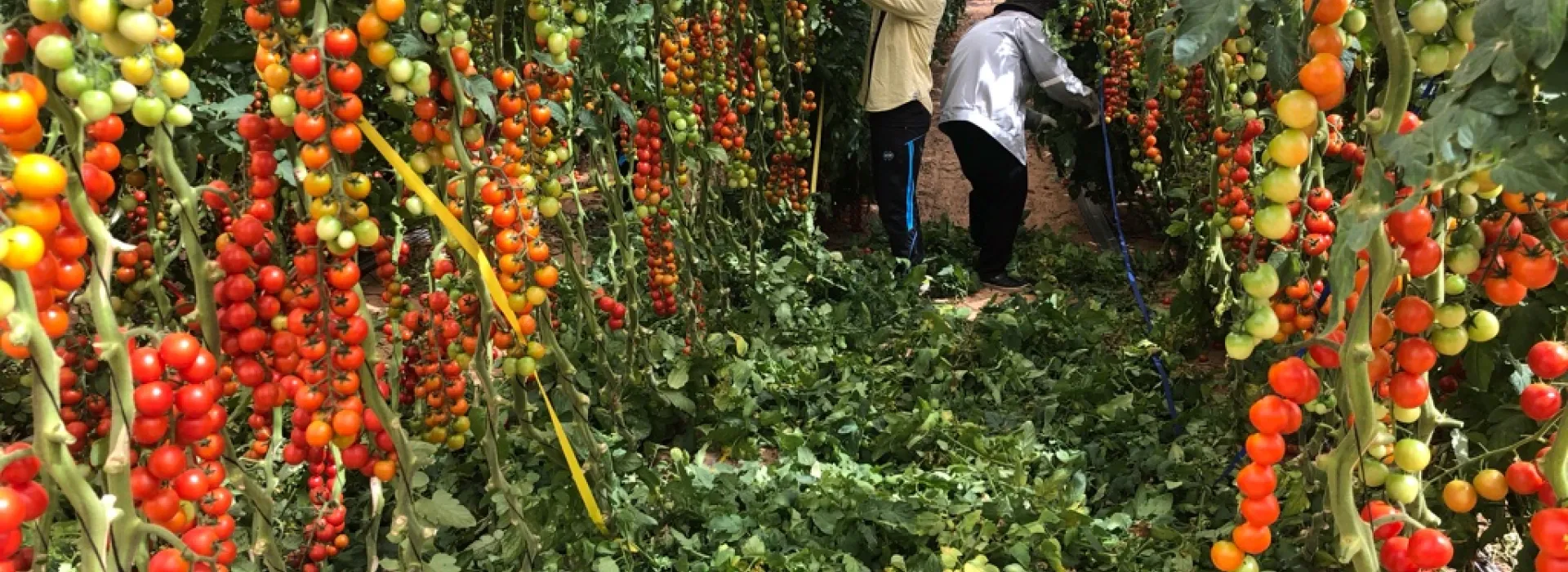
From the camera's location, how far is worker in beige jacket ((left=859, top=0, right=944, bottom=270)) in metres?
4.34

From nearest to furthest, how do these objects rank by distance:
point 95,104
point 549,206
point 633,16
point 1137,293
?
point 95,104, point 549,206, point 633,16, point 1137,293

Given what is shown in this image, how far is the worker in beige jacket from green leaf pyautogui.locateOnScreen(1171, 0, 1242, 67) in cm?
342

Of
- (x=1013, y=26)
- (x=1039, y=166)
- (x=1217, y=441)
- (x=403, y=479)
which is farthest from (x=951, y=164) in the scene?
(x=403, y=479)

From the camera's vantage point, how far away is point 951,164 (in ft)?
21.1

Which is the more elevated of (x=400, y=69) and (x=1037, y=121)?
(x=400, y=69)

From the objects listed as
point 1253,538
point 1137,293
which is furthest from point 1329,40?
point 1137,293

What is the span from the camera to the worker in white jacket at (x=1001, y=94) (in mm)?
4238

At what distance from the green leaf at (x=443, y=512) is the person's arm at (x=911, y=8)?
3.14m

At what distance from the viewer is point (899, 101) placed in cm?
438

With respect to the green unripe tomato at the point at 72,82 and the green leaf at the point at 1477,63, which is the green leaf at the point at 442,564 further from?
the green leaf at the point at 1477,63

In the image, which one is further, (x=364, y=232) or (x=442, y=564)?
(x=442, y=564)

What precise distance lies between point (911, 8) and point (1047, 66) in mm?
655

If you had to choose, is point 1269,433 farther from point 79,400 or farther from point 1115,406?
point 1115,406

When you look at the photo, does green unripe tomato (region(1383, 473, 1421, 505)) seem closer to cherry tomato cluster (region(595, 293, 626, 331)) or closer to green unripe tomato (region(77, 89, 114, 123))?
green unripe tomato (region(77, 89, 114, 123))
